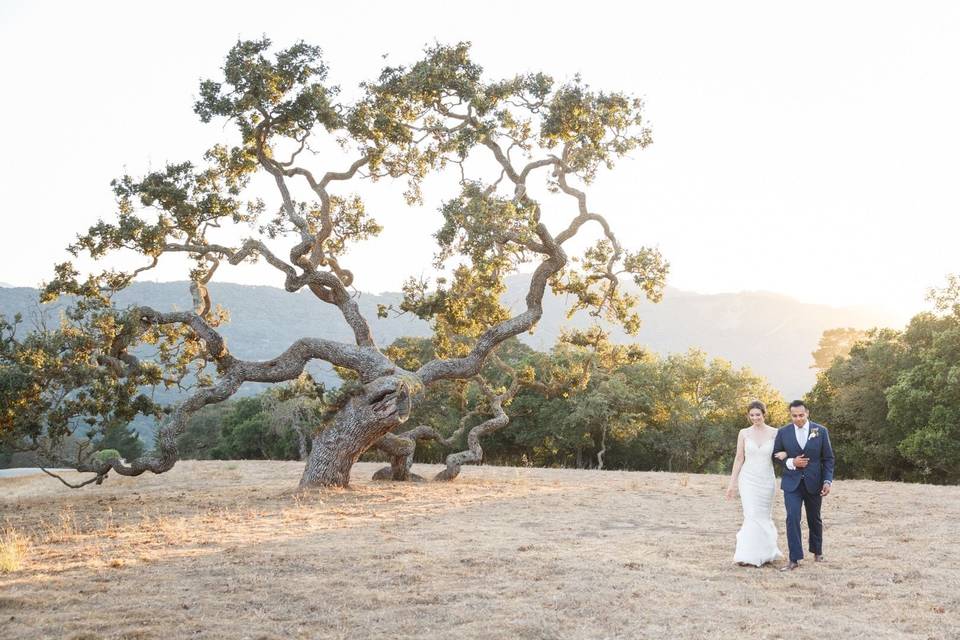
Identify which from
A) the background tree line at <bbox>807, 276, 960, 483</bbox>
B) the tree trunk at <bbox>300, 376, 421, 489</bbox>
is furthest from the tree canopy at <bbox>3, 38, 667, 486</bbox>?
the background tree line at <bbox>807, 276, 960, 483</bbox>

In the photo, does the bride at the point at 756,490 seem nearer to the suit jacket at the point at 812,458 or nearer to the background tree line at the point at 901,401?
the suit jacket at the point at 812,458

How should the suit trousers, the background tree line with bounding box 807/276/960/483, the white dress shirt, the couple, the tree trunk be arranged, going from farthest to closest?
the background tree line with bounding box 807/276/960/483 → the tree trunk → the white dress shirt → the couple → the suit trousers

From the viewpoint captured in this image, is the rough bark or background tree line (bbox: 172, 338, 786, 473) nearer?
the rough bark

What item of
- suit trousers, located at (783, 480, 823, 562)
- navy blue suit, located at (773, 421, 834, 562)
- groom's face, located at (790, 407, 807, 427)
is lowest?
suit trousers, located at (783, 480, 823, 562)

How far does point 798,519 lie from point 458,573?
3.92m

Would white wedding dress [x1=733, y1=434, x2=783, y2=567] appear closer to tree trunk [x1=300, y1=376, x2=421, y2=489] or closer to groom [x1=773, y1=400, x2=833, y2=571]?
groom [x1=773, y1=400, x2=833, y2=571]

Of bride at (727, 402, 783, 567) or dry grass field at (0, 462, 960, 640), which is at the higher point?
bride at (727, 402, 783, 567)

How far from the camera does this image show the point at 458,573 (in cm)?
786

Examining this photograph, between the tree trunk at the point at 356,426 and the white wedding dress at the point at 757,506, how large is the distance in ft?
28.4

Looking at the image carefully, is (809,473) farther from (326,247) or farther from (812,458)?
(326,247)

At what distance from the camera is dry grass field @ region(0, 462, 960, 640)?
19.8ft

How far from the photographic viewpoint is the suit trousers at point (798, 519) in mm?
8352

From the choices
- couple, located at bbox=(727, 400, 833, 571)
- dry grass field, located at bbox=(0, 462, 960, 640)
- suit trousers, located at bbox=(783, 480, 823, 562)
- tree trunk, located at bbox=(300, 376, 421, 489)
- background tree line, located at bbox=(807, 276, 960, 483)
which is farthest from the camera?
background tree line, located at bbox=(807, 276, 960, 483)

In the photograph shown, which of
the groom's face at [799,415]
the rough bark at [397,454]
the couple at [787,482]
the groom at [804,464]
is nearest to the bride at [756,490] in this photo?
the couple at [787,482]
